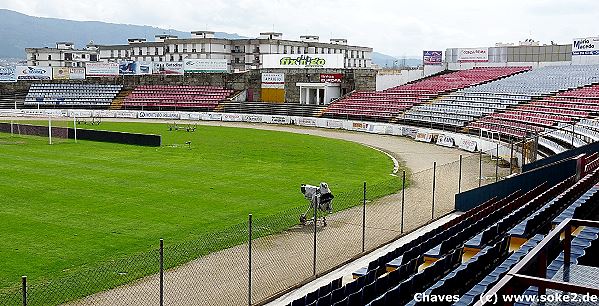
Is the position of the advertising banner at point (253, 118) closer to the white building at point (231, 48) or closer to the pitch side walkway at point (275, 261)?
the pitch side walkway at point (275, 261)

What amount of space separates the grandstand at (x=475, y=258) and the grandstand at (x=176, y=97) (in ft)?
199

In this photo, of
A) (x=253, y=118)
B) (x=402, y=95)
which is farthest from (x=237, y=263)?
(x=402, y=95)

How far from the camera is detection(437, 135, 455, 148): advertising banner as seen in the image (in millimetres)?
45219

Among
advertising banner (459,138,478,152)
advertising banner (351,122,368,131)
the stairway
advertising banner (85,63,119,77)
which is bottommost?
advertising banner (459,138,478,152)

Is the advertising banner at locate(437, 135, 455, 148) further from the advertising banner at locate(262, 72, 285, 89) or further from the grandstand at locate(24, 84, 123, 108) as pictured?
the grandstand at locate(24, 84, 123, 108)

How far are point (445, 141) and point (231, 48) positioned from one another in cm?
8882

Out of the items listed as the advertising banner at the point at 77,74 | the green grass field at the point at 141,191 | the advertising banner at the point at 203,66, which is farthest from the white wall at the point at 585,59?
the advertising banner at the point at 77,74

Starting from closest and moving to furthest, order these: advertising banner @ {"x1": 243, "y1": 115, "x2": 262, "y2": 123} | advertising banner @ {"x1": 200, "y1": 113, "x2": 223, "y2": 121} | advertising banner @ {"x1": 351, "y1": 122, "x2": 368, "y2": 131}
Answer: advertising banner @ {"x1": 351, "y1": 122, "x2": 368, "y2": 131} < advertising banner @ {"x1": 243, "y1": 115, "x2": 262, "y2": 123} < advertising banner @ {"x1": 200, "y1": 113, "x2": 223, "y2": 121}

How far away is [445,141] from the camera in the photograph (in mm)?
45844

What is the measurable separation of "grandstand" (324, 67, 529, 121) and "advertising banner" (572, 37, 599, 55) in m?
5.60

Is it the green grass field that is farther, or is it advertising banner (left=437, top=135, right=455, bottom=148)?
advertising banner (left=437, top=135, right=455, bottom=148)

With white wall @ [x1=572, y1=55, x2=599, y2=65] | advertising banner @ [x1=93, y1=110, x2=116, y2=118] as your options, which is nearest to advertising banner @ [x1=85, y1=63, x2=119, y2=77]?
advertising banner @ [x1=93, y1=110, x2=116, y2=118]

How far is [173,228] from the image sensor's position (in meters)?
19.6

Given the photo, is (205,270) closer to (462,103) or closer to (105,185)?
(105,185)
